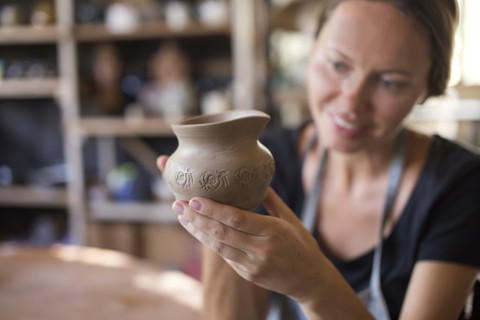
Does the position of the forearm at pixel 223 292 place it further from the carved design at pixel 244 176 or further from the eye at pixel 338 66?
the eye at pixel 338 66

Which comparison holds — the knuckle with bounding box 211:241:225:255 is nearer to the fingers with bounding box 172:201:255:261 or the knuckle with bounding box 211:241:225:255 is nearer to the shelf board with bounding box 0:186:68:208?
the fingers with bounding box 172:201:255:261

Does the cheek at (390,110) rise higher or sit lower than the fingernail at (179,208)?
higher

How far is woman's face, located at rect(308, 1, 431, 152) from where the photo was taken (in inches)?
40.7

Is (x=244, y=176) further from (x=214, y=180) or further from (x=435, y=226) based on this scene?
(x=435, y=226)

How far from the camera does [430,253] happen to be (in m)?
1.08

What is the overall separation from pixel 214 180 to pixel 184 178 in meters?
0.07

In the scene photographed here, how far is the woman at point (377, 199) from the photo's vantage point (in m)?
0.94

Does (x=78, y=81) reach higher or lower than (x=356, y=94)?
lower

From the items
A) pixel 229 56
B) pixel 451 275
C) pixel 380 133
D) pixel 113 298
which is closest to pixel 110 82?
pixel 229 56

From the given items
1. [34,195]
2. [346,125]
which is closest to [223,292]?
[346,125]

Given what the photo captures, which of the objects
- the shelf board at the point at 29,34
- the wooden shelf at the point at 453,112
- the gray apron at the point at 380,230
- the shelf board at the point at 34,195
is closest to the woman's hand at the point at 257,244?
the gray apron at the point at 380,230

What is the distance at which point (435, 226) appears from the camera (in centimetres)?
113

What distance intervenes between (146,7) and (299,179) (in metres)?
2.24

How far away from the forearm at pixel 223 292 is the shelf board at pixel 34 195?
8.35 ft
